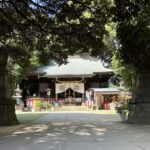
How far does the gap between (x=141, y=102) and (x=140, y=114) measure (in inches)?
27.3

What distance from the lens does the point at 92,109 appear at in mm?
56500

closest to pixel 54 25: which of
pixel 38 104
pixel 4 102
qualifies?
pixel 4 102

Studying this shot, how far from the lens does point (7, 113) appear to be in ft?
89.5

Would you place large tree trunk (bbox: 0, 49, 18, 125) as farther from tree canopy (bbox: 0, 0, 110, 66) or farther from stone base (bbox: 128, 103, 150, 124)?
stone base (bbox: 128, 103, 150, 124)

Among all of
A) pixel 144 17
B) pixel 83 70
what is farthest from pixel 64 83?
pixel 144 17

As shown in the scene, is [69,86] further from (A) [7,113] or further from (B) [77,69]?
(A) [7,113]

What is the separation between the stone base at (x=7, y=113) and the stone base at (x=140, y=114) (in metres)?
6.74

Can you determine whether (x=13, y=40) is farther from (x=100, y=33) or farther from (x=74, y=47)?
(x=100, y=33)

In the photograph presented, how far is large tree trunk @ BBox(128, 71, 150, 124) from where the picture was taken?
82.2ft

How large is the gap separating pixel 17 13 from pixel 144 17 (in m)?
8.40

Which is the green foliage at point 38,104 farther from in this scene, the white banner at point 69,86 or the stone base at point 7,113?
the stone base at point 7,113

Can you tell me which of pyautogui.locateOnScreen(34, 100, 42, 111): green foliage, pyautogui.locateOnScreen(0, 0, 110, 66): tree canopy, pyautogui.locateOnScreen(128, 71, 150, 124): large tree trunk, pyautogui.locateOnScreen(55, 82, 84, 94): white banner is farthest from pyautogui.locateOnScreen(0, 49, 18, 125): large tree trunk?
pyautogui.locateOnScreen(55, 82, 84, 94): white banner

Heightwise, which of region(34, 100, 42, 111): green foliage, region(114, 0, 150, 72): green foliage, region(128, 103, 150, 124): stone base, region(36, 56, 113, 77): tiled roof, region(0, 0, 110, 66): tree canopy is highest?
region(36, 56, 113, 77): tiled roof

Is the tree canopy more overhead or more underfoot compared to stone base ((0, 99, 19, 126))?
more overhead
